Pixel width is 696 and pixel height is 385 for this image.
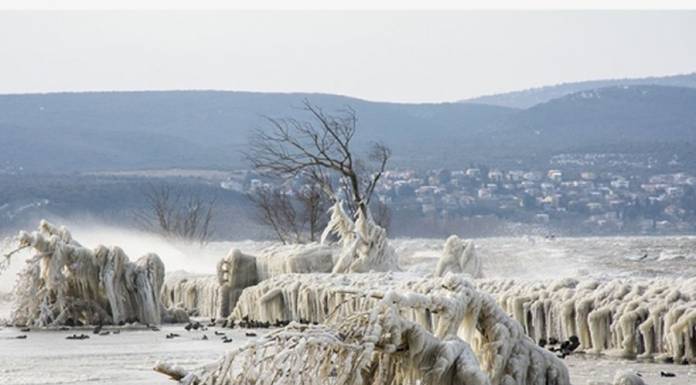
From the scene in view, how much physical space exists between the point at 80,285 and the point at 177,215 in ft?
176

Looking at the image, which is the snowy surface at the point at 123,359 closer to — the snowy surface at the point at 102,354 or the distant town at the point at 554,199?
the snowy surface at the point at 102,354

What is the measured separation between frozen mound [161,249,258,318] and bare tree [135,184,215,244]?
36083mm

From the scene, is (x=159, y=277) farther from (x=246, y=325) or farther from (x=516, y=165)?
(x=516, y=165)

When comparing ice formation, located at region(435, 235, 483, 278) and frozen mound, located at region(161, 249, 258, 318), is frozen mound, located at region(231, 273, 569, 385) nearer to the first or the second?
ice formation, located at region(435, 235, 483, 278)

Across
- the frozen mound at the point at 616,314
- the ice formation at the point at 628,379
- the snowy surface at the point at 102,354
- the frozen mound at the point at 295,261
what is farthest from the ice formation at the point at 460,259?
the ice formation at the point at 628,379

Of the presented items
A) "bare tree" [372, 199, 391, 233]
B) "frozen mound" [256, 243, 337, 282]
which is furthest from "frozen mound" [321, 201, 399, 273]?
"bare tree" [372, 199, 391, 233]

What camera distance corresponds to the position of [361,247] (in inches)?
1515

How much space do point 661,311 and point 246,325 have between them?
12.6 meters

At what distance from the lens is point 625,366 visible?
22859 millimetres

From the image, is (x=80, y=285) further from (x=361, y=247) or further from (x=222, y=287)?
(x=361, y=247)

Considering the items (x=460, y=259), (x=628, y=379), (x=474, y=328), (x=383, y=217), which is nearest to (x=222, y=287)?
(x=460, y=259)

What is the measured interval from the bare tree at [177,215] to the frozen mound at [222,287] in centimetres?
3608

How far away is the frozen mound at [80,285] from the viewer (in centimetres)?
3488

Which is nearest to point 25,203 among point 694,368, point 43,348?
point 43,348
